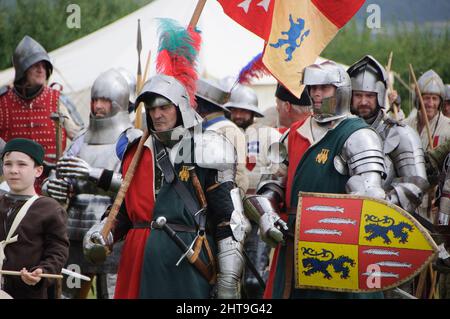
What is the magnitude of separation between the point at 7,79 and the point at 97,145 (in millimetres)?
5848

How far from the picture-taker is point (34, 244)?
288 inches

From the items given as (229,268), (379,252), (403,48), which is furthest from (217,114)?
(403,48)

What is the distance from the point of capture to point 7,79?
1562 centimetres

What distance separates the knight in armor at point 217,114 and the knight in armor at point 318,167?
1.82 m

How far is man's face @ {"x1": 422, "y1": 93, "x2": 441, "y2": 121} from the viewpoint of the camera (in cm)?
1217

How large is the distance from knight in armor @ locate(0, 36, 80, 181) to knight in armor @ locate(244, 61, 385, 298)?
3.55m

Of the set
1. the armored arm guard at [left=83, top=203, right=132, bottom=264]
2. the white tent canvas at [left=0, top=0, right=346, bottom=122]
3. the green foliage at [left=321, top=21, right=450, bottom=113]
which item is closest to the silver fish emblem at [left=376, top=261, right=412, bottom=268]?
the armored arm guard at [left=83, top=203, right=132, bottom=264]

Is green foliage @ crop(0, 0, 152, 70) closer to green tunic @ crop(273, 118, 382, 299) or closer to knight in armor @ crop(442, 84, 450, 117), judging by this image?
knight in armor @ crop(442, 84, 450, 117)

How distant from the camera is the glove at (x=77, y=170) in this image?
8.73 m

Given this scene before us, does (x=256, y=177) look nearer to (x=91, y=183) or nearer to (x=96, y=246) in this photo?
(x=91, y=183)

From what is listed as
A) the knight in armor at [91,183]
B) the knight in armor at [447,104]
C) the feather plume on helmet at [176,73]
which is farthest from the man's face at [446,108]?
the feather plume on helmet at [176,73]

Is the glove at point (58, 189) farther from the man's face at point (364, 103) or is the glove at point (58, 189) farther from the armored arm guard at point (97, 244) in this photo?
the man's face at point (364, 103)

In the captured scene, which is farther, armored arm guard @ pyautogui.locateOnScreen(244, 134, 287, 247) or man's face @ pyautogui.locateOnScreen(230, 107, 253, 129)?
man's face @ pyautogui.locateOnScreen(230, 107, 253, 129)
